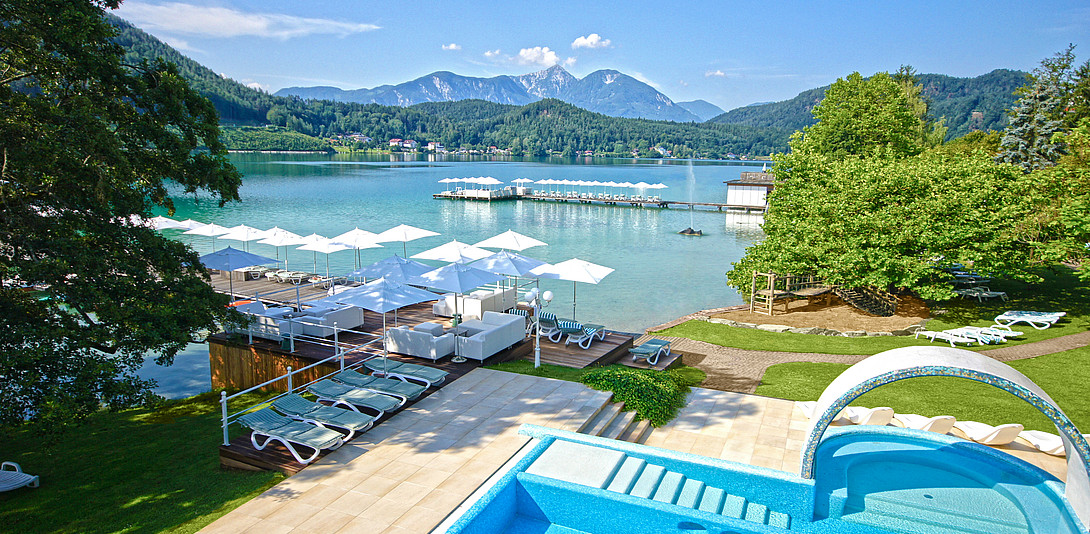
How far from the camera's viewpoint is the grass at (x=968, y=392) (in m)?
9.80

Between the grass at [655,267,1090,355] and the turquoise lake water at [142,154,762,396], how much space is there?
3.99 m

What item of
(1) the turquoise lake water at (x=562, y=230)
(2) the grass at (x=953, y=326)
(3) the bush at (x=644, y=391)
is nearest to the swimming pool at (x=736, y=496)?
(3) the bush at (x=644, y=391)

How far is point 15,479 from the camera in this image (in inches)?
296

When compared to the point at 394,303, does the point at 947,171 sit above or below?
above

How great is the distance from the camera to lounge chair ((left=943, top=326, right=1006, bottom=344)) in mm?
14671

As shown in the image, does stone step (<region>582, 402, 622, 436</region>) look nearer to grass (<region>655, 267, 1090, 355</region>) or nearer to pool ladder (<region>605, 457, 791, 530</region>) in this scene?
pool ladder (<region>605, 457, 791, 530</region>)

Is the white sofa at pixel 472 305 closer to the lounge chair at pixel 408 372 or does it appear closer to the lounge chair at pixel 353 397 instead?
the lounge chair at pixel 408 372

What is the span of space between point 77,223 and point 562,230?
40.4m

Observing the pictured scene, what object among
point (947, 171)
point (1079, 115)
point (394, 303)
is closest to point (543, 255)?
point (947, 171)

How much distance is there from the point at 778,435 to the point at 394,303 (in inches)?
270

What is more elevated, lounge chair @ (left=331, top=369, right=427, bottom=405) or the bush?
lounge chair @ (left=331, top=369, right=427, bottom=405)

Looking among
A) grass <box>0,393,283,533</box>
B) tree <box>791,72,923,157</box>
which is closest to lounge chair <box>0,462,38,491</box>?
grass <box>0,393,283,533</box>

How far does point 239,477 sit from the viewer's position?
23.6 ft

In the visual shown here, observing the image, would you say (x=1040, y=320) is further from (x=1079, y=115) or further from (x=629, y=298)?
(x=1079, y=115)
